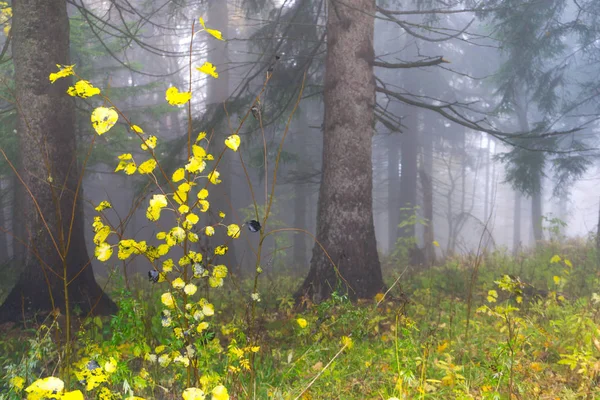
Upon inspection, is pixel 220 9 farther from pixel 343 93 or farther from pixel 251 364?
pixel 251 364

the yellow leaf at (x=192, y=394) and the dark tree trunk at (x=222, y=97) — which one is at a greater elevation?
the dark tree trunk at (x=222, y=97)

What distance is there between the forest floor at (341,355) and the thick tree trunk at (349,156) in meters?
0.67

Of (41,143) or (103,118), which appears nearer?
(103,118)

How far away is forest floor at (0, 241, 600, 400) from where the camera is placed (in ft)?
8.41

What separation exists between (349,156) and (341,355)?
323 cm

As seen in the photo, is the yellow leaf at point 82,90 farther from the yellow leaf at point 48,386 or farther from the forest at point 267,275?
the yellow leaf at point 48,386

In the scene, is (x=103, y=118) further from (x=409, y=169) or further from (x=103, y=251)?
(x=409, y=169)

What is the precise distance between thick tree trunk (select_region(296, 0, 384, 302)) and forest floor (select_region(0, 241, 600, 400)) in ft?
2.18

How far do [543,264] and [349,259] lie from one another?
14.7ft

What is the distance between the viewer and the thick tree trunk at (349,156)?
21.5 ft

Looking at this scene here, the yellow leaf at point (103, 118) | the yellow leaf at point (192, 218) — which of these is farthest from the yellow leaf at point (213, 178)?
the yellow leaf at point (103, 118)

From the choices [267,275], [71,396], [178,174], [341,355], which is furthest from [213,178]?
[267,275]

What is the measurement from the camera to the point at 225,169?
14.7 meters

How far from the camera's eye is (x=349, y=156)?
6.62 metres
